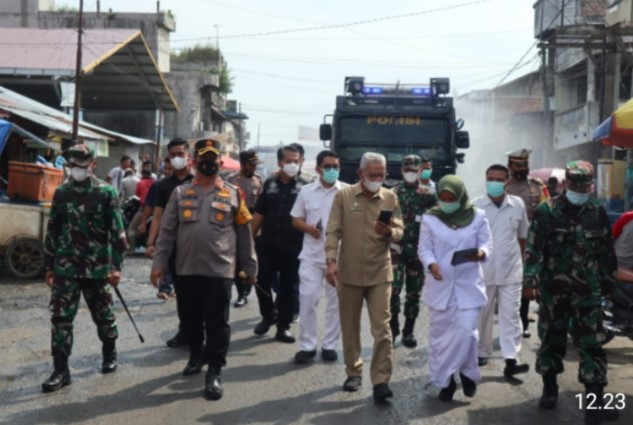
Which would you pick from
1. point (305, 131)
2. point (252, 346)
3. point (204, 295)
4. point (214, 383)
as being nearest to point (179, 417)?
point (214, 383)

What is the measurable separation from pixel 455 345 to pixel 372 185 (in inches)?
56.8

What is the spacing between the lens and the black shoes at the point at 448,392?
7176 mm

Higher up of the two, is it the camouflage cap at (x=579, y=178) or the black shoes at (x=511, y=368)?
the camouflage cap at (x=579, y=178)

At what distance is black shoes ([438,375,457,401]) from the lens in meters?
7.18

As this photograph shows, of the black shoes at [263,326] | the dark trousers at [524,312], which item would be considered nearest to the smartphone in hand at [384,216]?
the black shoes at [263,326]

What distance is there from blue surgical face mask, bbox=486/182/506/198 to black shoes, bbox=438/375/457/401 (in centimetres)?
205

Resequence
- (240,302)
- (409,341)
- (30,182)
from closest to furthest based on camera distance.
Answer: (409,341) → (240,302) → (30,182)

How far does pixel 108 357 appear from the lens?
802 cm

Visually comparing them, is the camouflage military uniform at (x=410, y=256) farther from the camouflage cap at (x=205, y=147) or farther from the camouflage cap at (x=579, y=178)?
the camouflage cap at (x=579, y=178)

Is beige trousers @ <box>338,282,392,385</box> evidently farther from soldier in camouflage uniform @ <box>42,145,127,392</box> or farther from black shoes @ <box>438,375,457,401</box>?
soldier in camouflage uniform @ <box>42,145,127,392</box>

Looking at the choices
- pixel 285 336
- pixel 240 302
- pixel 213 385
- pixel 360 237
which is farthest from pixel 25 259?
pixel 360 237

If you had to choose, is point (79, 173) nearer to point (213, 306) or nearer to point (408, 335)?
point (213, 306)

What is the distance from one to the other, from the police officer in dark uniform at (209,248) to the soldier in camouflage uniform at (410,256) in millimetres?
2348

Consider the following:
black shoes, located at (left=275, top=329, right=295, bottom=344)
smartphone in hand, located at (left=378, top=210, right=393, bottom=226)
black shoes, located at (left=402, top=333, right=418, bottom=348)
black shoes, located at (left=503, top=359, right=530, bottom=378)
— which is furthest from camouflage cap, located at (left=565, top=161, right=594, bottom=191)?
black shoes, located at (left=275, top=329, right=295, bottom=344)
